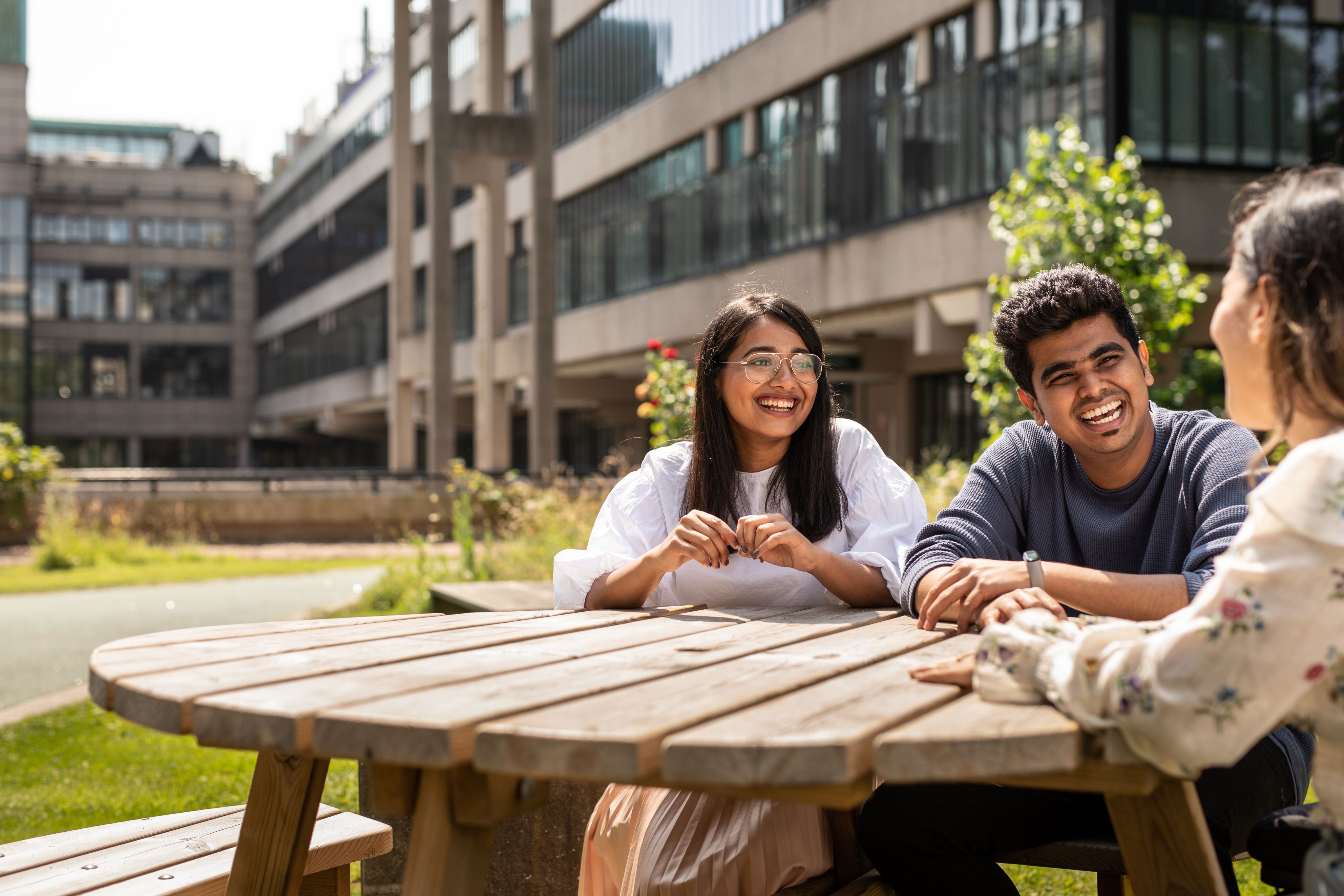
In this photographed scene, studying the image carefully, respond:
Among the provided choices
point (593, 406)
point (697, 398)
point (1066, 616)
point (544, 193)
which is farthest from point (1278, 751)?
point (593, 406)

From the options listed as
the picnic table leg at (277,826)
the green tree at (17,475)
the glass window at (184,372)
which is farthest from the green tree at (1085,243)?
the glass window at (184,372)

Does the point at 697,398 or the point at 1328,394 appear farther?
the point at 697,398

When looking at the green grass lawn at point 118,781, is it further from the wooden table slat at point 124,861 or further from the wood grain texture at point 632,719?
the wood grain texture at point 632,719

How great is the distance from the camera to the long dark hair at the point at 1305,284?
1653mm

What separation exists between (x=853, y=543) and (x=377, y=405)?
45.4 meters

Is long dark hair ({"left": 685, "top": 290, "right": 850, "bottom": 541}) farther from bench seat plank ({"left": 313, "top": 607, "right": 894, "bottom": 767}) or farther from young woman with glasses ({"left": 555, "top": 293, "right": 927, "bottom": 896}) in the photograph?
bench seat plank ({"left": 313, "top": 607, "right": 894, "bottom": 767})

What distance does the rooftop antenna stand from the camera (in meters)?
52.3

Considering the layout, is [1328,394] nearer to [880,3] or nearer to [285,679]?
[285,679]

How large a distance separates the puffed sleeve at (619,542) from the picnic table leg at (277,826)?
0.98 meters

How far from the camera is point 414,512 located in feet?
68.1

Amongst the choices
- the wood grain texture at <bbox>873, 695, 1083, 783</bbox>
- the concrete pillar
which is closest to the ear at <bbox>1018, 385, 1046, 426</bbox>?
the wood grain texture at <bbox>873, 695, 1083, 783</bbox>

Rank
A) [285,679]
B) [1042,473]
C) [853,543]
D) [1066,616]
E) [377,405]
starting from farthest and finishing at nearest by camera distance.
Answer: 1. [377,405]
2. [853,543]
3. [1042,473]
4. [1066,616]
5. [285,679]

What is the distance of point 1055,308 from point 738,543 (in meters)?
0.90

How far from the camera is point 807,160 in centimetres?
2097
